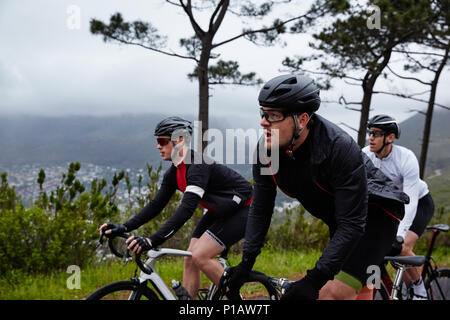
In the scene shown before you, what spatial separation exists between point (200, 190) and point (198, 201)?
101mm

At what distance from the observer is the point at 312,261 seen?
7.95 metres

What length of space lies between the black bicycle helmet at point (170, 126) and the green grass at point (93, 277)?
1.67m

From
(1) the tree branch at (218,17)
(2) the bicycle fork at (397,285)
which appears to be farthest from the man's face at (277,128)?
(1) the tree branch at (218,17)

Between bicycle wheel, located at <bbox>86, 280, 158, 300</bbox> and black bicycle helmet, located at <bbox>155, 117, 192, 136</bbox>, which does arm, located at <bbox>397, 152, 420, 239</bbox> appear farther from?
bicycle wheel, located at <bbox>86, 280, 158, 300</bbox>

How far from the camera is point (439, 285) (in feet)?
15.4

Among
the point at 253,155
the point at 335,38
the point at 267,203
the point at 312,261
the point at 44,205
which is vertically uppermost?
the point at 335,38

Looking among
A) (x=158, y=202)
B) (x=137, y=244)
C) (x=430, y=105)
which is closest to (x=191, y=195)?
(x=158, y=202)

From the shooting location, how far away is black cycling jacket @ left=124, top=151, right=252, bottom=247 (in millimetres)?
3807

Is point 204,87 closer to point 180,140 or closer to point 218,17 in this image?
point 218,17

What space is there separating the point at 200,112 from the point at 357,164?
319 inches

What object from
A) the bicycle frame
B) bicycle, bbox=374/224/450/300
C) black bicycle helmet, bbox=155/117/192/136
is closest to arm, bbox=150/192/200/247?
the bicycle frame

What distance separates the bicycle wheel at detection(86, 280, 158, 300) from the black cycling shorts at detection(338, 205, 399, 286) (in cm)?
150
